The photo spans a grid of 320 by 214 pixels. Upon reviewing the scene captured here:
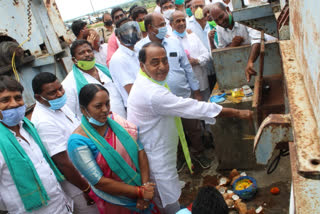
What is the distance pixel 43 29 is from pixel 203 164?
3823 millimetres

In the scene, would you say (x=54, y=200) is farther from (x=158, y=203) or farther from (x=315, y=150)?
(x=315, y=150)

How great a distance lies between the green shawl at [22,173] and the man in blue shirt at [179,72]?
7.22 feet

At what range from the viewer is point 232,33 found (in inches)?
144

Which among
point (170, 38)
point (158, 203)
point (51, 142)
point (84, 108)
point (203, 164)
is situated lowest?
point (203, 164)

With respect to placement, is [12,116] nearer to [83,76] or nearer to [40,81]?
[40,81]

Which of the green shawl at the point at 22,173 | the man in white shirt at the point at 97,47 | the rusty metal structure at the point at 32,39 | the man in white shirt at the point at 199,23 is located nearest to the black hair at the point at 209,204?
the green shawl at the point at 22,173

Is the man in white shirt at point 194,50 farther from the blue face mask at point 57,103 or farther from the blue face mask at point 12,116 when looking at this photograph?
the blue face mask at point 12,116

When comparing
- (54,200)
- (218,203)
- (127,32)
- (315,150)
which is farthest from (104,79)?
(315,150)

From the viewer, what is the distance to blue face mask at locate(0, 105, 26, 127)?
2.17m

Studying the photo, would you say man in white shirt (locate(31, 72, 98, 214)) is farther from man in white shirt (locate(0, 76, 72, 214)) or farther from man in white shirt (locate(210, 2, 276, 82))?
man in white shirt (locate(210, 2, 276, 82))

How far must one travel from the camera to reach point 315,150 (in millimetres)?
712

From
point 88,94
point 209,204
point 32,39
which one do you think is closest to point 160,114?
point 88,94

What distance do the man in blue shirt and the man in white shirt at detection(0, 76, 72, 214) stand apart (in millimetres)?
2037

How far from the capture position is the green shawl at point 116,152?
2.15 meters
